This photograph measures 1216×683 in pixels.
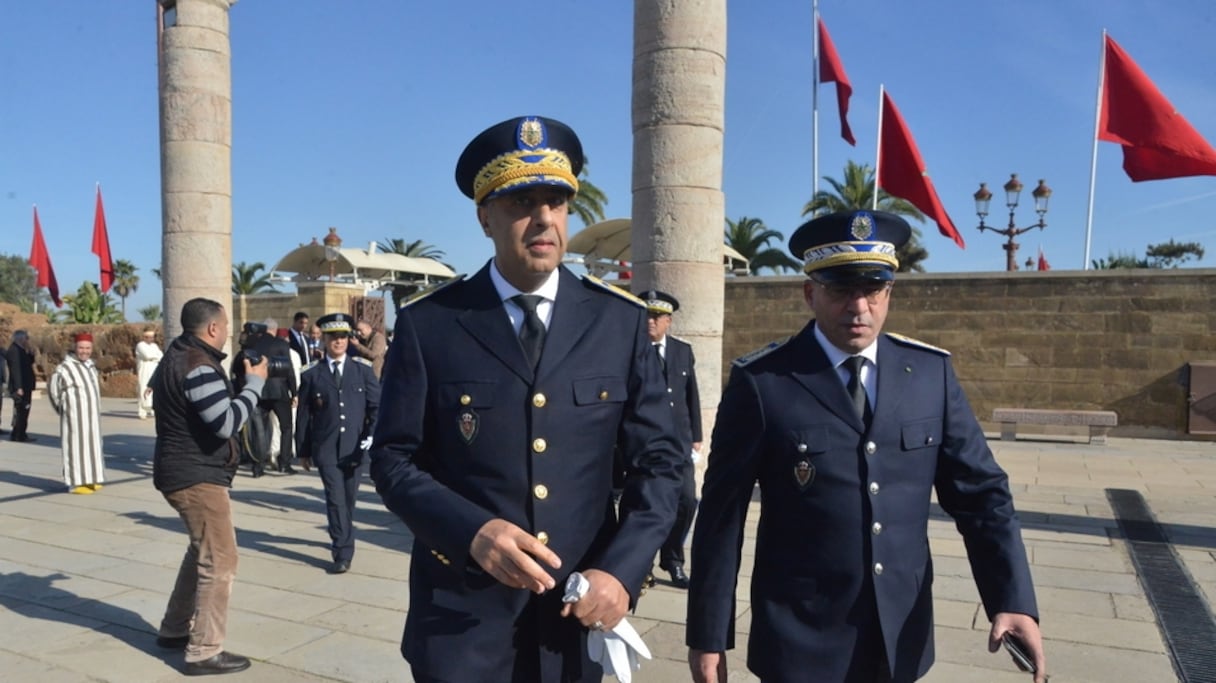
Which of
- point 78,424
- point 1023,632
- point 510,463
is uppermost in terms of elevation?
point 510,463

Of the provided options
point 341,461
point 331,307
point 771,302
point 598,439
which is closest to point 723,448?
point 598,439

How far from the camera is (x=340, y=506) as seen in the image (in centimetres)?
608

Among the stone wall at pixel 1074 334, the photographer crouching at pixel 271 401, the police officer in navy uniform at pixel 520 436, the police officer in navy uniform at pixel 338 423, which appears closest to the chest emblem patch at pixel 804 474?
the police officer in navy uniform at pixel 520 436

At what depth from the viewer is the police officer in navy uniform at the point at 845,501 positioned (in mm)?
2230

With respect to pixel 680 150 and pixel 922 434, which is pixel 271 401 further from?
pixel 922 434

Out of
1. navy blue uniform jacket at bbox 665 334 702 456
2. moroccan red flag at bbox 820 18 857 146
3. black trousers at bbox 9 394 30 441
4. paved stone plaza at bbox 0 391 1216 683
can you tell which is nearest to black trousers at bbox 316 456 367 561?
paved stone plaza at bbox 0 391 1216 683

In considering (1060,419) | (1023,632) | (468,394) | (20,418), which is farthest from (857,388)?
(20,418)

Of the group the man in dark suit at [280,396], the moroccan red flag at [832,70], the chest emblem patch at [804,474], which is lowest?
the man in dark suit at [280,396]

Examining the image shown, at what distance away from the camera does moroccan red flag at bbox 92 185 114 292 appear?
742 inches

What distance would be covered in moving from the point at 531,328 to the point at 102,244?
2053cm

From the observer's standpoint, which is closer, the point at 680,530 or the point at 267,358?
the point at 680,530

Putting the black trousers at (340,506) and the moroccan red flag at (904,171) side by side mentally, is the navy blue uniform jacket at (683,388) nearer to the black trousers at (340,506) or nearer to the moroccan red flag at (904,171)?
the black trousers at (340,506)

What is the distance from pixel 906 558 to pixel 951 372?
56 centimetres

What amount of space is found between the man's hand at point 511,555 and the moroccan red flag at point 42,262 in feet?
92.4
